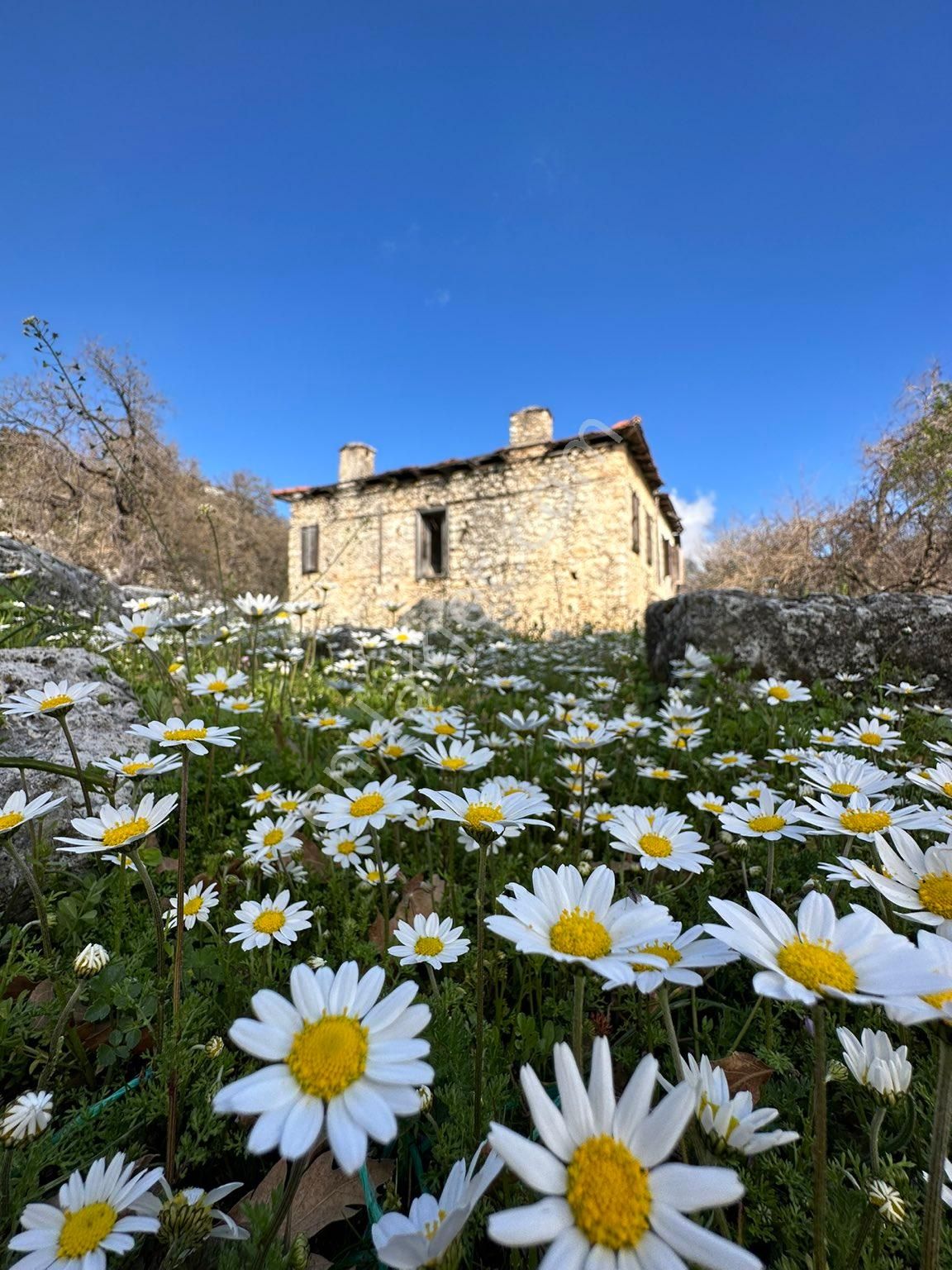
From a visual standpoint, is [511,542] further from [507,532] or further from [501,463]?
[501,463]

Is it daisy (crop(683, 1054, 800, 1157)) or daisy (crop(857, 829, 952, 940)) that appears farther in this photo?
daisy (crop(857, 829, 952, 940))

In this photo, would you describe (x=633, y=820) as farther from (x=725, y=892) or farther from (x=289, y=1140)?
(x=289, y=1140)

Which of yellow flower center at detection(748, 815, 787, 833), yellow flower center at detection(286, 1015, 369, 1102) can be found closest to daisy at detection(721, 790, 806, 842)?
yellow flower center at detection(748, 815, 787, 833)

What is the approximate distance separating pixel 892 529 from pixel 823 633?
3953 mm

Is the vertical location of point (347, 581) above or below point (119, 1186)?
above

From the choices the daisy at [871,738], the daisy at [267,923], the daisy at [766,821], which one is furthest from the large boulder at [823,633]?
the daisy at [267,923]

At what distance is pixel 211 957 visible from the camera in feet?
4.08

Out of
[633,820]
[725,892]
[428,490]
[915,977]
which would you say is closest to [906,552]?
[725,892]

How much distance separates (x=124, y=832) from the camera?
3.58ft

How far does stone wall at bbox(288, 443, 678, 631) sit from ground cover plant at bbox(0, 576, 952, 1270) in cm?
961

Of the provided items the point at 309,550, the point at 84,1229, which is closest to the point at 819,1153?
the point at 84,1229

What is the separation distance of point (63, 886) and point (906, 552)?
7.76 m

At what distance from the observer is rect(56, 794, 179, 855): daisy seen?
→ 41.2 inches

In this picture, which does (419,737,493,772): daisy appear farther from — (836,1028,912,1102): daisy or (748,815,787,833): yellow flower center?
(836,1028,912,1102): daisy
